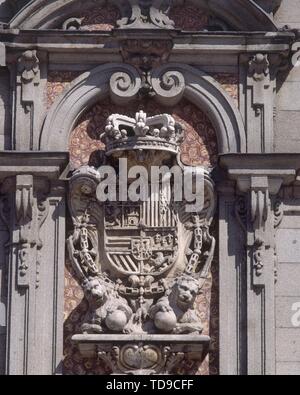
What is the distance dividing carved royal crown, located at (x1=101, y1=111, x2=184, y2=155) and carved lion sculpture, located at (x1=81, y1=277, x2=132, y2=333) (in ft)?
4.29

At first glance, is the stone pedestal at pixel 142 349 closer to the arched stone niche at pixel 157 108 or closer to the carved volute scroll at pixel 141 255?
the carved volute scroll at pixel 141 255

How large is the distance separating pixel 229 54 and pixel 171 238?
6.23 ft

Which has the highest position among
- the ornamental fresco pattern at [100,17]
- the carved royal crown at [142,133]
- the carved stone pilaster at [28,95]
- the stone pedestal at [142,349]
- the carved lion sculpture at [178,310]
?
the ornamental fresco pattern at [100,17]

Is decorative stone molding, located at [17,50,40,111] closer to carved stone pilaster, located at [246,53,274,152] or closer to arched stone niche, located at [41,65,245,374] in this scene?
arched stone niche, located at [41,65,245,374]

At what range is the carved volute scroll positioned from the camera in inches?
870

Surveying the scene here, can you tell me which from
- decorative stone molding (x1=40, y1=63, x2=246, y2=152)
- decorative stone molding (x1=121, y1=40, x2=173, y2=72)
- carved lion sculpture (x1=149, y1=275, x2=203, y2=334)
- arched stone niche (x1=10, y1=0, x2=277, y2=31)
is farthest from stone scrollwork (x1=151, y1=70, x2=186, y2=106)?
carved lion sculpture (x1=149, y1=275, x2=203, y2=334)

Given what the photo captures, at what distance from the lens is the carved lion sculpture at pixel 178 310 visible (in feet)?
72.5

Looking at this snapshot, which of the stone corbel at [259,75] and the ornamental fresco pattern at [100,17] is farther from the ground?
the ornamental fresco pattern at [100,17]

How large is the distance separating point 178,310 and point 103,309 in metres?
0.70

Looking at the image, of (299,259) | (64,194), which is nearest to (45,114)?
(64,194)

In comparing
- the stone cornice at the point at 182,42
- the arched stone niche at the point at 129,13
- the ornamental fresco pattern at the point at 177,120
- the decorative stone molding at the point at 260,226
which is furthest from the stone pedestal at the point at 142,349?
the arched stone niche at the point at 129,13

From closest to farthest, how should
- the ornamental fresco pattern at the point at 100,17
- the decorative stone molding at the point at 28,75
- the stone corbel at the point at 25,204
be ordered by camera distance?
the stone corbel at the point at 25,204
the decorative stone molding at the point at 28,75
the ornamental fresco pattern at the point at 100,17

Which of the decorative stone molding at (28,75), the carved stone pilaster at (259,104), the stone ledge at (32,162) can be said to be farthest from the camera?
the decorative stone molding at (28,75)

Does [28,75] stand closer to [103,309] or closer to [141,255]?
[141,255]
